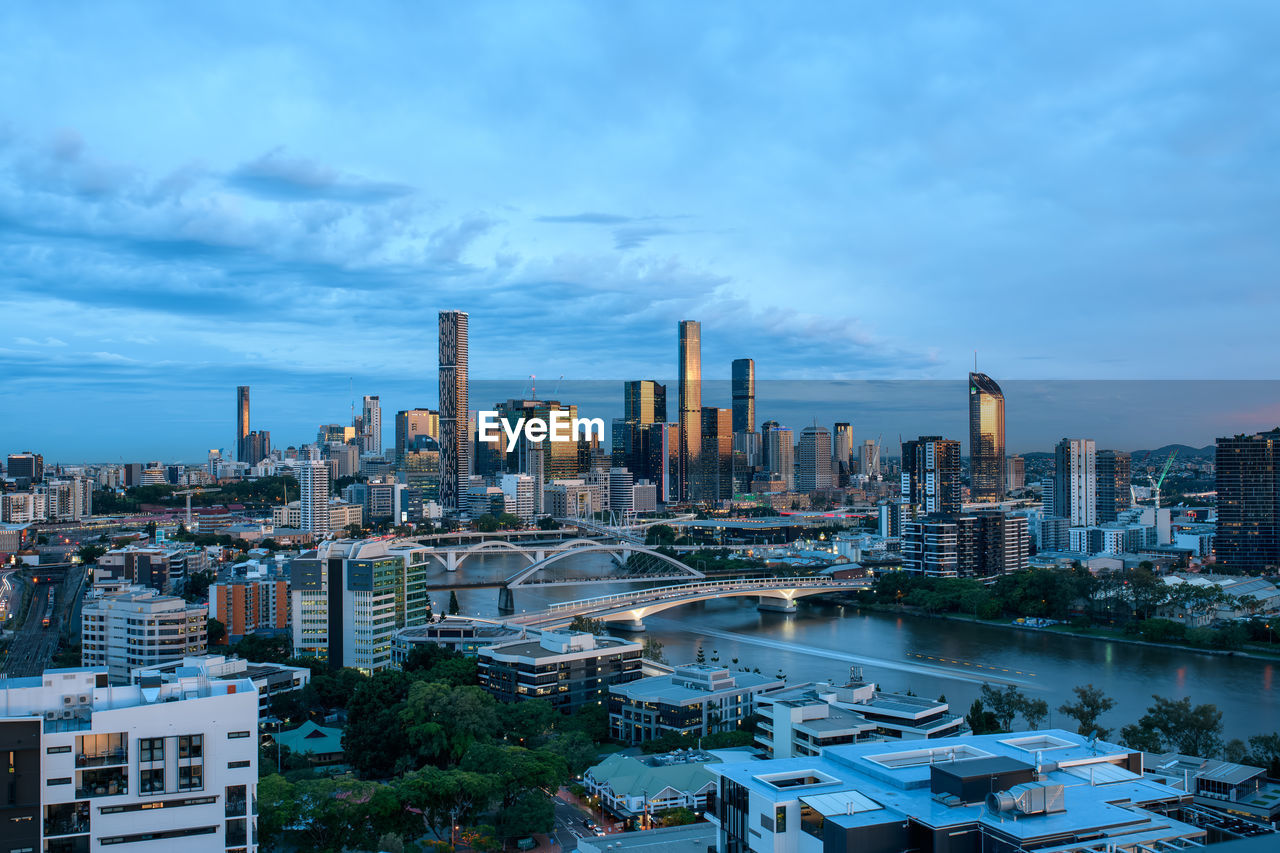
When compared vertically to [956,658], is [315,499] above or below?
above

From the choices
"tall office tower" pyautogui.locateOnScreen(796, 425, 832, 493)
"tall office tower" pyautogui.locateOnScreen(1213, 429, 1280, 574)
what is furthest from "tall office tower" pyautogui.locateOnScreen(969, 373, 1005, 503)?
"tall office tower" pyautogui.locateOnScreen(1213, 429, 1280, 574)

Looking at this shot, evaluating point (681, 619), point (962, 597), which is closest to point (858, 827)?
point (681, 619)

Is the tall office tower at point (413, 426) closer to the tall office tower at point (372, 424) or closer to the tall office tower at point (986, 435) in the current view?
the tall office tower at point (372, 424)

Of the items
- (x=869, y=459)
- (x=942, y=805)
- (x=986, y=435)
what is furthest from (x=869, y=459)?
(x=942, y=805)

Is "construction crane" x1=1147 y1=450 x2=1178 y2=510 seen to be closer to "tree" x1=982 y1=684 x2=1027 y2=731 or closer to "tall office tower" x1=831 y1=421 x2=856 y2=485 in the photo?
"tall office tower" x1=831 y1=421 x2=856 y2=485

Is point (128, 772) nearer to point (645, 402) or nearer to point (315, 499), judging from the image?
point (315, 499)

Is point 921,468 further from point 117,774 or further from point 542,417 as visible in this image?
point 117,774

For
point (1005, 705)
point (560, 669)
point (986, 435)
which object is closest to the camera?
point (1005, 705)

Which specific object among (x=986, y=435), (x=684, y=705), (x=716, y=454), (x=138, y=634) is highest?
(x=986, y=435)
